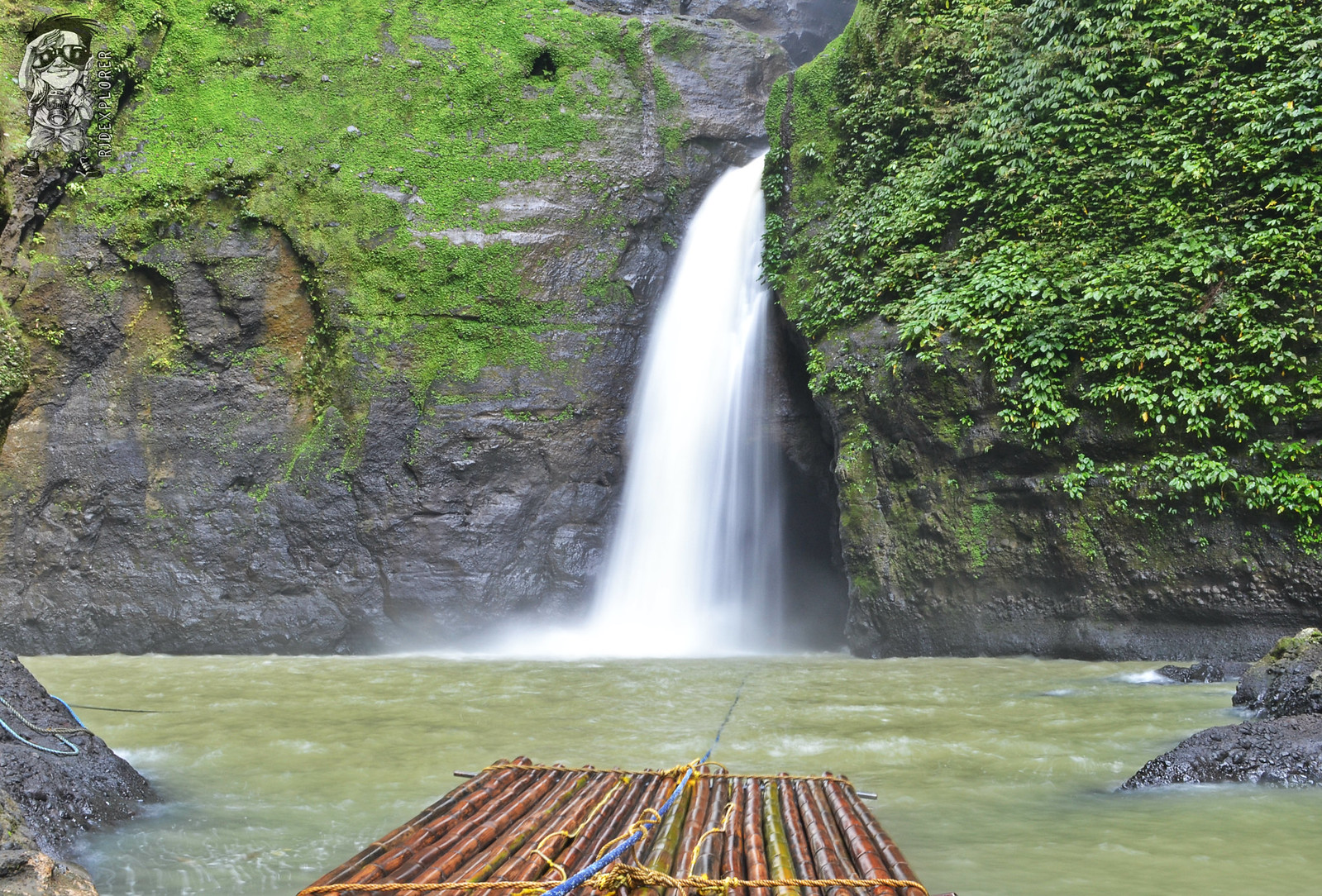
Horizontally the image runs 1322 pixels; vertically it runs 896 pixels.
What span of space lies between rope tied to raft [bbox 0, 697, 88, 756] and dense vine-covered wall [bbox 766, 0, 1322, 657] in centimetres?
834

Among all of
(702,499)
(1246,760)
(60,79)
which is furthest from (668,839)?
(60,79)

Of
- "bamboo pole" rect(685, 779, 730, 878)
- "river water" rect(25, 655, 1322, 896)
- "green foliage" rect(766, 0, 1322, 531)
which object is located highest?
"green foliage" rect(766, 0, 1322, 531)

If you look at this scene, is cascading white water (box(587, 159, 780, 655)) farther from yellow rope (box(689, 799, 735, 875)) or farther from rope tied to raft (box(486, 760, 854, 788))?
yellow rope (box(689, 799, 735, 875))

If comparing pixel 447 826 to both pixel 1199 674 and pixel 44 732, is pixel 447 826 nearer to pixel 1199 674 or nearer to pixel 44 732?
pixel 44 732

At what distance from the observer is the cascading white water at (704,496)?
1297cm

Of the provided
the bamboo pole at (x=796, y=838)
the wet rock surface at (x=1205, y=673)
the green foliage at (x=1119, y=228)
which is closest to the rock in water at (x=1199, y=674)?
the wet rock surface at (x=1205, y=673)

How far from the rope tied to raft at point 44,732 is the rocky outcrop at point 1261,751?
6028mm

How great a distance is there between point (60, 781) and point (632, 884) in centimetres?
359

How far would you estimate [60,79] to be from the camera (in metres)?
13.2

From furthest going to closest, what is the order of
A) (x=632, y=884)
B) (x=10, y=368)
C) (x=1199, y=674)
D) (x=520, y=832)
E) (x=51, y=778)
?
(x=10, y=368) < (x=1199, y=674) < (x=51, y=778) < (x=520, y=832) < (x=632, y=884)

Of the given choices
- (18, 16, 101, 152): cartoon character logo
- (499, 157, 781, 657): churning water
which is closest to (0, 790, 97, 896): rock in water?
(499, 157, 781, 657): churning water

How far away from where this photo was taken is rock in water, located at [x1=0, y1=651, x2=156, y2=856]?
4.20 meters

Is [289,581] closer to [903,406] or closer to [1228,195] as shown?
[903,406]

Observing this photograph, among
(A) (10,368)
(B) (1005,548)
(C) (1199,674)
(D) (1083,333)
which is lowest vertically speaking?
(C) (1199,674)
